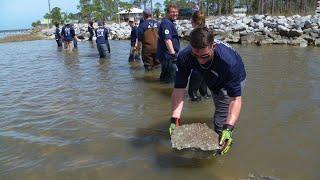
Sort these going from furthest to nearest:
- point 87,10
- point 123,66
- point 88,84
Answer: point 87,10, point 123,66, point 88,84

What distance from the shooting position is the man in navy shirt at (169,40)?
846cm

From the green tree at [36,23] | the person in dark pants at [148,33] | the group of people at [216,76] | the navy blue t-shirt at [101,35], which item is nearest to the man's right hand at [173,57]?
the person in dark pants at [148,33]

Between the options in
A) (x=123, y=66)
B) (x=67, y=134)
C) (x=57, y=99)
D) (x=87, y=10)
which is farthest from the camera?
(x=87, y=10)

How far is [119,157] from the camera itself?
5.12 m

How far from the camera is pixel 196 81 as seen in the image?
7637 mm

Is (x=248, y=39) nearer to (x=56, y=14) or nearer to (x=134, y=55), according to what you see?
(x=134, y=55)

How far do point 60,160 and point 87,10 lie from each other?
70.4 meters

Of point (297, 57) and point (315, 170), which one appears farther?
point (297, 57)

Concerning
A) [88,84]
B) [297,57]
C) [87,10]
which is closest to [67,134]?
[88,84]

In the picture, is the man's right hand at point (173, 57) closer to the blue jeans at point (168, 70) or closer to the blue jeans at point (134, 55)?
the blue jeans at point (168, 70)

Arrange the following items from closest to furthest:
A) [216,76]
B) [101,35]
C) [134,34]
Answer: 1. [216,76]
2. [134,34]
3. [101,35]

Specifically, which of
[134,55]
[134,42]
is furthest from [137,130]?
[134,55]

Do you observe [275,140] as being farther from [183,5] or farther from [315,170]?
[183,5]

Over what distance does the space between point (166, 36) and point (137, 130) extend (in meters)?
2.89
